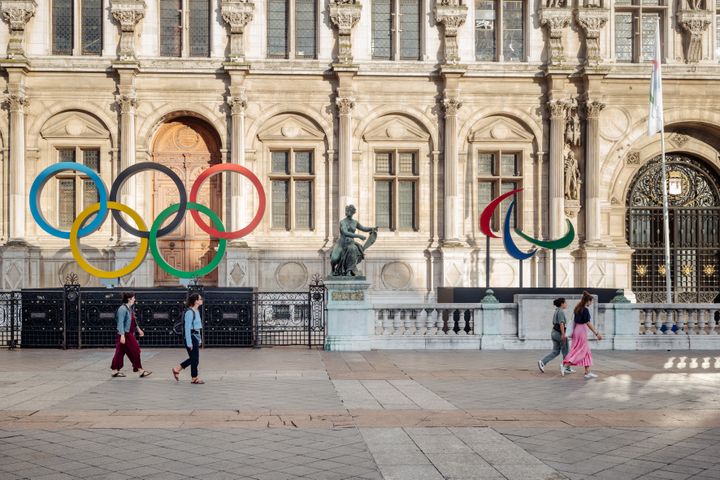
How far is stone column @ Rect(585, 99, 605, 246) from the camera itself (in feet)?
102

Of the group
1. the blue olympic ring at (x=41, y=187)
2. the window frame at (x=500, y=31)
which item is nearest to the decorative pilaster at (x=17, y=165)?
the blue olympic ring at (x=41, y=187)

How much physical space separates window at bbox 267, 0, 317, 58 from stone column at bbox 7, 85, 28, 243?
962cm

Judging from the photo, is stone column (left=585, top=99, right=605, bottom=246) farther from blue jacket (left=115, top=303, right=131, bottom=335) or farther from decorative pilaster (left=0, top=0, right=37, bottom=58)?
decorative pilaster (left=0, top=0, right=37, bottom=58)

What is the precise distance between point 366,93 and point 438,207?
528 centimetres

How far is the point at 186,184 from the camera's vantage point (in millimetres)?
31500

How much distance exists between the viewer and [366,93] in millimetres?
31391

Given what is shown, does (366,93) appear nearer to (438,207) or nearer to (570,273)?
(438,207)

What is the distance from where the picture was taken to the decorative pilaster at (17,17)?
30.1 m

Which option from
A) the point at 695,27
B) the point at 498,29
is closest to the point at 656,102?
the point at 695,27

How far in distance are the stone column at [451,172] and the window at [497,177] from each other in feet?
4.24

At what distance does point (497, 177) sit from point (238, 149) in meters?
10.2

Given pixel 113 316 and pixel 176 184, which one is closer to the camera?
pixel 113 316

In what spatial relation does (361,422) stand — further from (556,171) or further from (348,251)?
(556,171)

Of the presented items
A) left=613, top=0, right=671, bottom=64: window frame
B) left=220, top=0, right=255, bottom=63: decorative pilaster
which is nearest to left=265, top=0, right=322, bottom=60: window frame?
left=220, top=0, right=255, bottom=63: decorative pilaster
